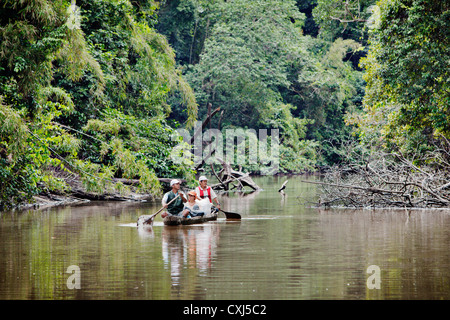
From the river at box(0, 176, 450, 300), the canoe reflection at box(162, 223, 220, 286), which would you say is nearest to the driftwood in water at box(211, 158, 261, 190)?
the river at box(0, 176, 450, 300)

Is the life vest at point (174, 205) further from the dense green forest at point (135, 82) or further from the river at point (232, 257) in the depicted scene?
the dense green forest at point (135, 82)

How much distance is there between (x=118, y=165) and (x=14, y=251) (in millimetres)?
12228

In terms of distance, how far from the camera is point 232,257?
12.0 m

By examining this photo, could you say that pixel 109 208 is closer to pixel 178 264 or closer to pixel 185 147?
pixel 185 147

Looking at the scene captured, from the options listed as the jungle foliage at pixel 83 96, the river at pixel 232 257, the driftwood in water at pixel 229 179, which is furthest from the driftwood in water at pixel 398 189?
the driftwood in water at pixel 229 179

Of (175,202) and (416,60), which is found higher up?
(416,60)

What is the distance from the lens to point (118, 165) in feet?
81.9

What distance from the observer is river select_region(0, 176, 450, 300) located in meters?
9.16

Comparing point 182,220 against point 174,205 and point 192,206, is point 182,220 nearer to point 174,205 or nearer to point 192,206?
point 174,205

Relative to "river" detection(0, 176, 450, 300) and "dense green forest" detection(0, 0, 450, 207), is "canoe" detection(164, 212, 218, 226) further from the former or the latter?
"dense green forest" detection(0, 0, 450, 207)

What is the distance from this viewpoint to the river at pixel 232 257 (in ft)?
30.0

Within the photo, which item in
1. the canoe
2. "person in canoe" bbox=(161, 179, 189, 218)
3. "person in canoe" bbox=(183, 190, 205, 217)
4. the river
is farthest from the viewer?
"person in canoe" bbox=(183, 190, 205, 217)

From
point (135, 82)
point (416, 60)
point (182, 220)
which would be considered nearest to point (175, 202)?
point (182, 220)
